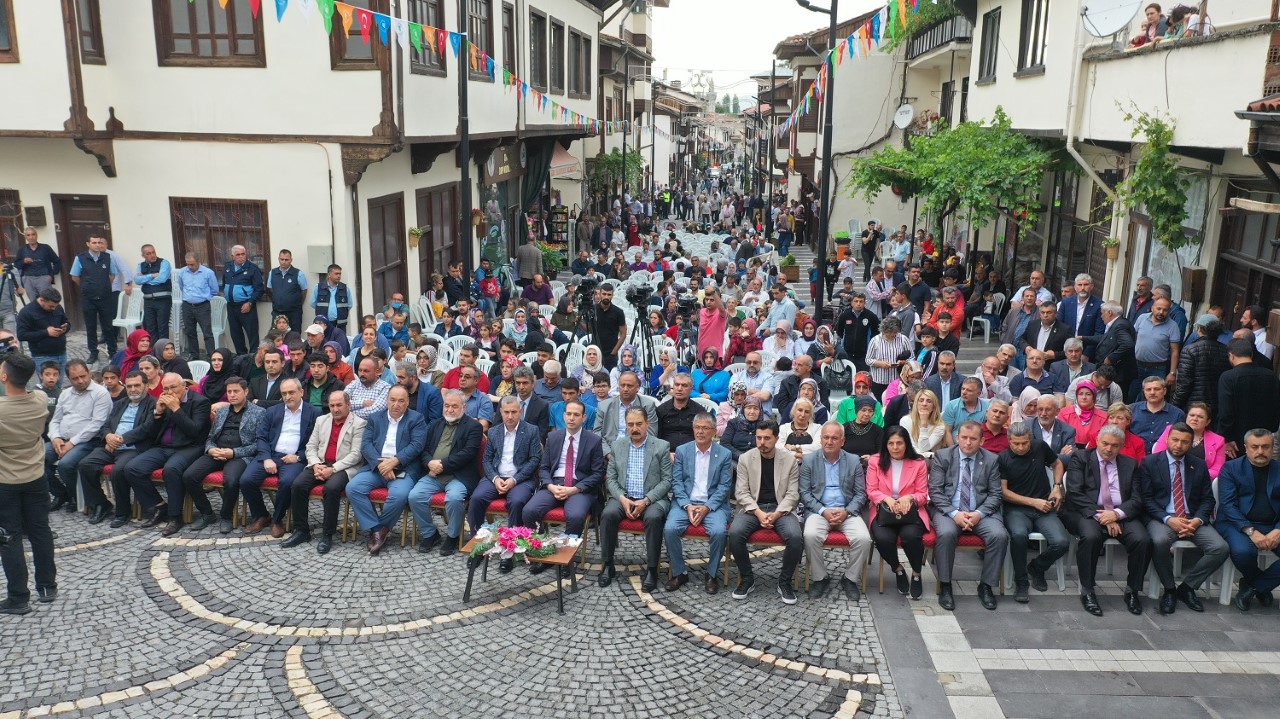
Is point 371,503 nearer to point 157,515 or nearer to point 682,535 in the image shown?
point 157,515

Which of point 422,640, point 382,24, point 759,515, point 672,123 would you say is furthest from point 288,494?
point 672,123

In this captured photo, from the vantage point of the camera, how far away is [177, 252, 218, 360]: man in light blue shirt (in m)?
12.8

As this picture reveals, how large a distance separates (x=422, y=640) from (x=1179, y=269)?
990 cm

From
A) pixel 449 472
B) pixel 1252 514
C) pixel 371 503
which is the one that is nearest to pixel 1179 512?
pixel 1252 514

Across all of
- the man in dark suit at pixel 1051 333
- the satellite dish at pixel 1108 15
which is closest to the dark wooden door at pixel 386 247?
the man in dark suit at pixel 1051 333

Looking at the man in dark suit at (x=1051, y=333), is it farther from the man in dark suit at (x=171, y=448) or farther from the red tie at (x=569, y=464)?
the man in dark suit at (x=171, y=448)

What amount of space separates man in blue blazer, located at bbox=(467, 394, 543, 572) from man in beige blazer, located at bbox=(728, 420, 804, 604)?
1.76 m

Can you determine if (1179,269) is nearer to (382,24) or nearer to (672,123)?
(382,24)

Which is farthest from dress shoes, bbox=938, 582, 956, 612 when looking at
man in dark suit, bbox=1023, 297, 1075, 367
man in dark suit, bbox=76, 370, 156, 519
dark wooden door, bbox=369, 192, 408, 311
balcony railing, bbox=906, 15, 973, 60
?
balcony railing, bbox=906, 15, 973, 60

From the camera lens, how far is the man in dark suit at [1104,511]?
7.13 m

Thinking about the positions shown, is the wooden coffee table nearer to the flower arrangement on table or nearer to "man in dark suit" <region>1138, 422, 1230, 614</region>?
the flower arrangement on table

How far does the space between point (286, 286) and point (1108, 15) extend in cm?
1092

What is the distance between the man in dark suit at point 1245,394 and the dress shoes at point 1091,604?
2067 millimetres

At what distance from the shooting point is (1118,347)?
32.9 feet
